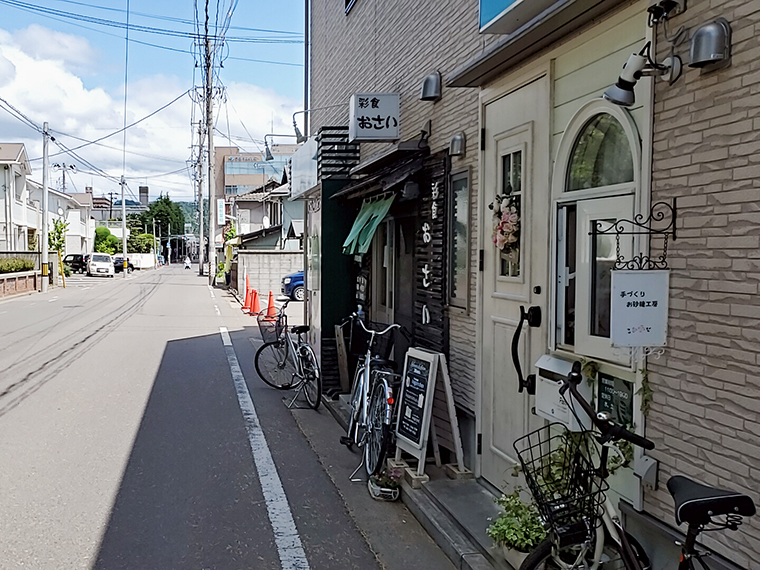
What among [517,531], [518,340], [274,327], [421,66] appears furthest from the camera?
[274,327]

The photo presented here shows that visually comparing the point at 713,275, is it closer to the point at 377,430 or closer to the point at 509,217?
the point at 509,217

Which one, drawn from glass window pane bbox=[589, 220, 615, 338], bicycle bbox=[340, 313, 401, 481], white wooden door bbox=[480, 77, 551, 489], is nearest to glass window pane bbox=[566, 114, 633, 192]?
glass window pane bbox=[589, 220, 615, 338]

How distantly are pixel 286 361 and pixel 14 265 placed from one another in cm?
2692

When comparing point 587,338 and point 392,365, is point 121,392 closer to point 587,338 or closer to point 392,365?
point 392,365

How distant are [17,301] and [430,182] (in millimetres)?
27229

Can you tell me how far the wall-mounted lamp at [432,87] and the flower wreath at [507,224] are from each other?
7.19 ft

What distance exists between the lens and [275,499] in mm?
6074

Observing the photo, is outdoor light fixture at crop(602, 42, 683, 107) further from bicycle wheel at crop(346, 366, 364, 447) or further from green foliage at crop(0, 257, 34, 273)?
green foliage at crop(0, 257, 34, 273)

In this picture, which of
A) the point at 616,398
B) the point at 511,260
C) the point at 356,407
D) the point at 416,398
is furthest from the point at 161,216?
the point at 616,398

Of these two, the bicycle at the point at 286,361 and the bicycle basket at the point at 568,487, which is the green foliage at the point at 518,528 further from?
the bicycle at the point at 286,361

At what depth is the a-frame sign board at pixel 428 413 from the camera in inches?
240

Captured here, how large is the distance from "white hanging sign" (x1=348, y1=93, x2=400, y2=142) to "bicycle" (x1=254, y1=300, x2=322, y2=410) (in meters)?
2.99

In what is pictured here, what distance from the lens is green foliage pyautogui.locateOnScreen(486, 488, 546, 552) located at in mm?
4297

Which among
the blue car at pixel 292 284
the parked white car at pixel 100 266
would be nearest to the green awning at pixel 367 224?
the blue car at pixel 292 284
